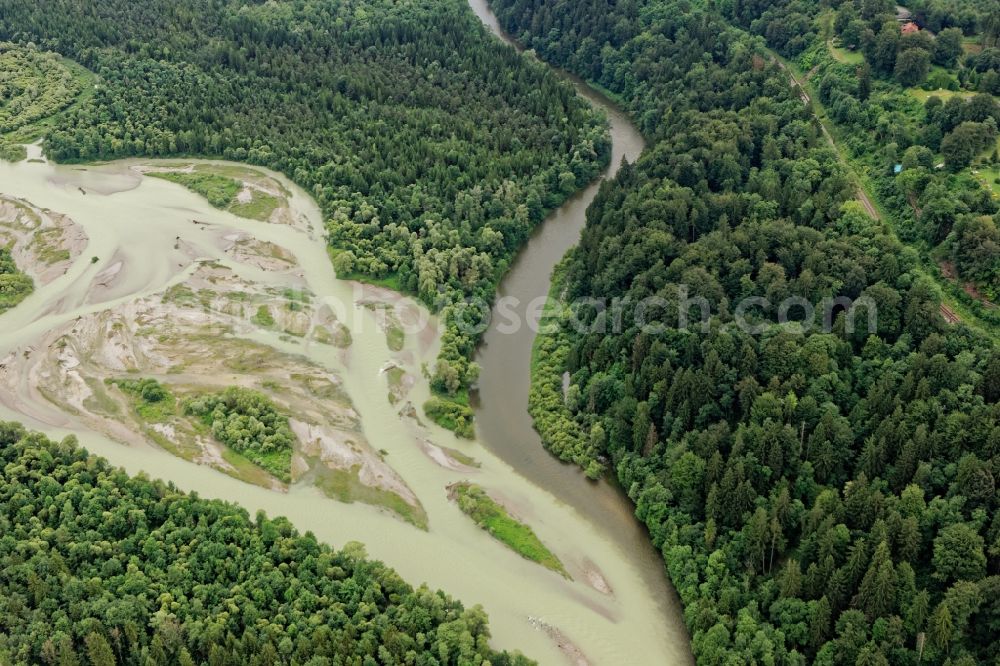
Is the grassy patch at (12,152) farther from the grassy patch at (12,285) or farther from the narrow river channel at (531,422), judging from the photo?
the narrow river channel at (531,422)

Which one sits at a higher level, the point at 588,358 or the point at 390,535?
the point at 588,358

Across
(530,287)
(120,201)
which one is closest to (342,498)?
(530,287)

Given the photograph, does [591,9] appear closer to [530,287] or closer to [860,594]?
[530,287]

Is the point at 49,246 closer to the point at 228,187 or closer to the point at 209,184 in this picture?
the point at 209,184

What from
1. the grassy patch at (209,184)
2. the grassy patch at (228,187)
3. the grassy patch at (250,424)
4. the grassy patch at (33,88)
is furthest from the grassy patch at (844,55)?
the grassy patch at (33,88)

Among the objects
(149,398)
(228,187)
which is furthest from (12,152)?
(149,398)

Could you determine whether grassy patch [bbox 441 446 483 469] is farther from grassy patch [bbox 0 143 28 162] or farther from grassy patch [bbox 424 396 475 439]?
grassy patch [bbox 0 143 28 162]
